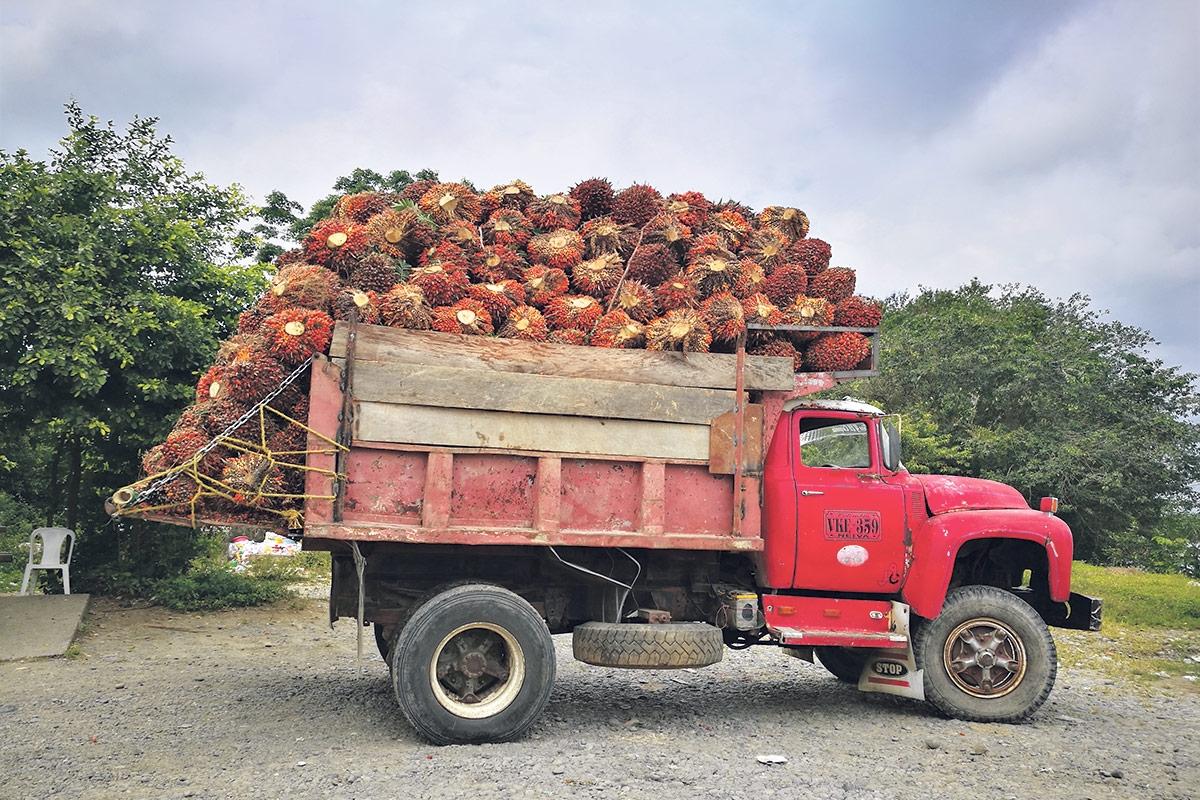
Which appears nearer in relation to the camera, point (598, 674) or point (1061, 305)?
point (598, 674)

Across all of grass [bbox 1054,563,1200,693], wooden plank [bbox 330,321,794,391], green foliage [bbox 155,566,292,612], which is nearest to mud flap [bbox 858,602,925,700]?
wooden plank [bbox 330,321,794,391]

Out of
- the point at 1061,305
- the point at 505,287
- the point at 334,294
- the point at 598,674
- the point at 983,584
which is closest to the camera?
the point at 334,294

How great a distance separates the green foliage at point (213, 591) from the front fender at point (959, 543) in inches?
318

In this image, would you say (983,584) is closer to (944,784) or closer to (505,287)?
(944,784)

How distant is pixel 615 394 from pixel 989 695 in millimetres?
3493

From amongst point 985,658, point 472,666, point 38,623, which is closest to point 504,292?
point 472,666

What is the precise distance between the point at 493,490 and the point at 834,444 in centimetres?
263

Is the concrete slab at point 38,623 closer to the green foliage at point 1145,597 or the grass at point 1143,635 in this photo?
the grass at point 1143,635

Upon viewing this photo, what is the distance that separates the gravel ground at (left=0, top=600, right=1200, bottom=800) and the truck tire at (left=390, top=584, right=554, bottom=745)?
19 centimetres

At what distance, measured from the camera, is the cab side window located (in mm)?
6324

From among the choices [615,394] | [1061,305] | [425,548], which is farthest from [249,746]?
[1061,305]

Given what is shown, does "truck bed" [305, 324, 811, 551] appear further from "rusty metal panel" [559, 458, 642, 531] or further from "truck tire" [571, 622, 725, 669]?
"truck tire" [571, 622, 725, 669]

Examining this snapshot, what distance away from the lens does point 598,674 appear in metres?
7.76

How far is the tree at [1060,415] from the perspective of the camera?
1775cm
